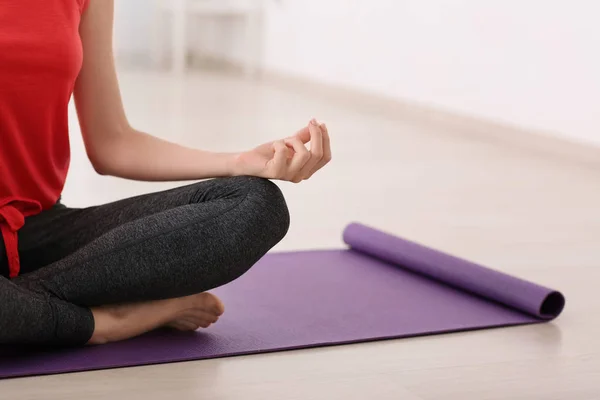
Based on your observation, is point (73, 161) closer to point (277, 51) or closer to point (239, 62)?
point (277, 51)

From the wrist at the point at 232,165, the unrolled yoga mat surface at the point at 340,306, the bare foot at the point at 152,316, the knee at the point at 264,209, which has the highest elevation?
the wrist at the point at 232,165

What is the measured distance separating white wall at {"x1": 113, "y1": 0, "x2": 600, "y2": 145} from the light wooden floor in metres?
0.17

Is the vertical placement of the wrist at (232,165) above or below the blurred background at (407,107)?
above

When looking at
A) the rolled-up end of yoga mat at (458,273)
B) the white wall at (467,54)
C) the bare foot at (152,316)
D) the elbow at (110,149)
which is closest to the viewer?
the bare foot at (152,316)

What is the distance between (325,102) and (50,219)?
384 centimetres

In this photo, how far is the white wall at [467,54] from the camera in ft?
12.3

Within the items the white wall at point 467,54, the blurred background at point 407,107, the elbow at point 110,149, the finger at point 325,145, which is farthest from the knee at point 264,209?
the white wall at point 467,54

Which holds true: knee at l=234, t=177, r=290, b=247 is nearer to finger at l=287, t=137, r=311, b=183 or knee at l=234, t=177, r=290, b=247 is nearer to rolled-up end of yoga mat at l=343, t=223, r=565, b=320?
finger at l=287, t=137, r=311, b=183

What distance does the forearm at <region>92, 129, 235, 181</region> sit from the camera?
161 centimetres

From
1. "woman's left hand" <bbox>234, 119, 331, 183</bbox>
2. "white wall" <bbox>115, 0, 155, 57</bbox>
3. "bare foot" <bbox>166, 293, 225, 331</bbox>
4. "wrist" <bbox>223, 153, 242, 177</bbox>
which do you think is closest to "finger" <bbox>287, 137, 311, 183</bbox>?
"woman's left hand" <bbox>234, 119, 331, 183</bbox>

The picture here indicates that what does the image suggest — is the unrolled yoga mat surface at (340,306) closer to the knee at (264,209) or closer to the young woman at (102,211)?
the young woman at (102,211)

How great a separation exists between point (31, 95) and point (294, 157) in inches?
15.4

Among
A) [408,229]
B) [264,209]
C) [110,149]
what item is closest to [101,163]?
[110,149]

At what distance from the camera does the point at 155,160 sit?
64.4 inches
